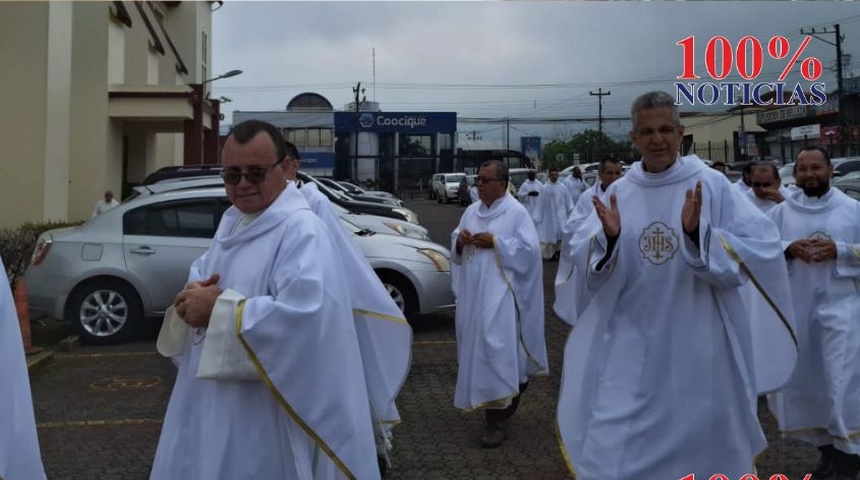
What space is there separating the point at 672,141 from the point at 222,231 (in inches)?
79.7

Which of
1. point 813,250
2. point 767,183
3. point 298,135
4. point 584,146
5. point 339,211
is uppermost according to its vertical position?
point 584,146

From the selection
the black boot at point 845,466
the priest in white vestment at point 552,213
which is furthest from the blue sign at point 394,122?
the black boot at point 845,466

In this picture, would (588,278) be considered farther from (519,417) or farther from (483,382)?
(519,417)

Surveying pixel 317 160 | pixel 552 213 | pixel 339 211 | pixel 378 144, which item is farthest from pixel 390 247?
pixel 378 144

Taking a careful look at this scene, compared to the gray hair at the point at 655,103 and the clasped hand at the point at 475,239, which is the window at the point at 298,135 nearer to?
the clasped hand at the point at 475,239

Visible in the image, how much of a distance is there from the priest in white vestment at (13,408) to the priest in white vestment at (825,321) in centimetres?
433

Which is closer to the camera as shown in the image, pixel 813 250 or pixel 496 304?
pixel 813 250

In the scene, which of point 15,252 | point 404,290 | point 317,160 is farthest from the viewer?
point 317,160

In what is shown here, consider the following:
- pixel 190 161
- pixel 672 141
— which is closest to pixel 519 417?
pixel 672 141

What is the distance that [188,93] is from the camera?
2058 cm

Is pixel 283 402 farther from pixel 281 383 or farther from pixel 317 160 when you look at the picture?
pixel 317 160

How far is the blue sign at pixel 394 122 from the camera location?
177 feet

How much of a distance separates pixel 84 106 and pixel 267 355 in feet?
64.3

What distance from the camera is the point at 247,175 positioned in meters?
2.77
